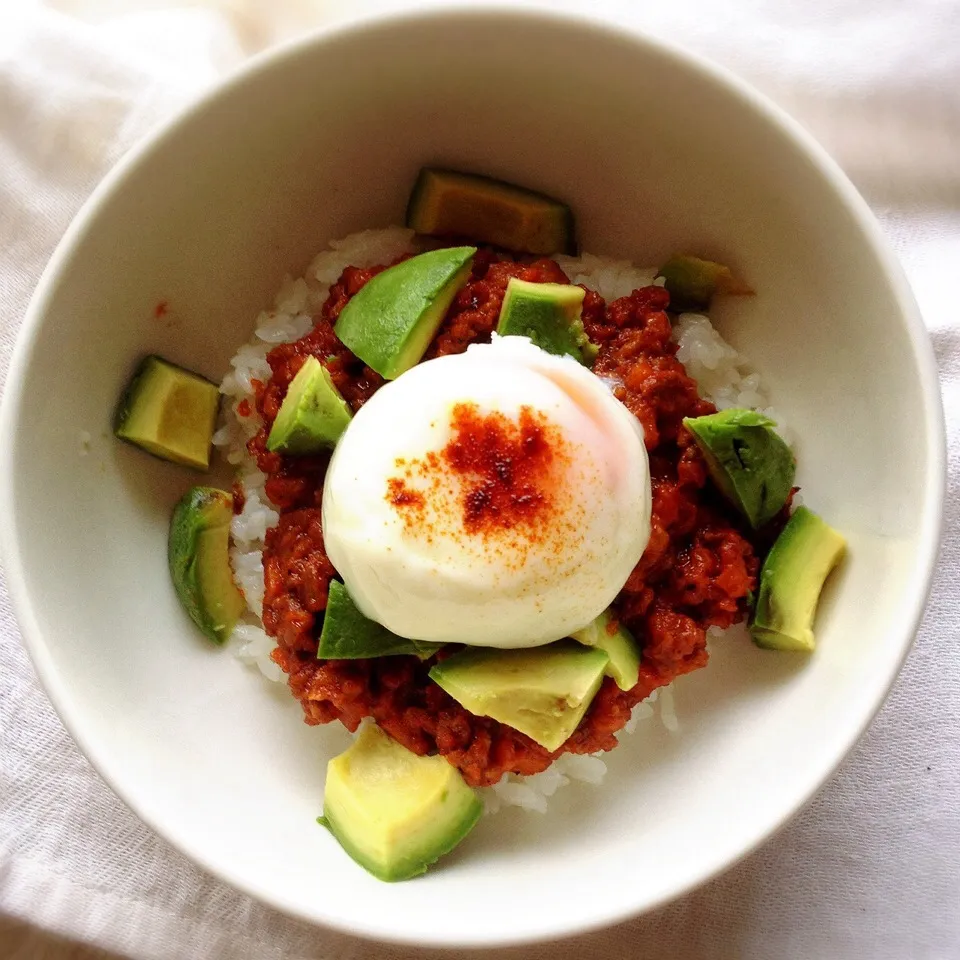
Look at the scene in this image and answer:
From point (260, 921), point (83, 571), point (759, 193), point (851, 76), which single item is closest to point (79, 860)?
→ point (260, 921)

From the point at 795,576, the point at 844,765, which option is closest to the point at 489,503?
the point at 795,576

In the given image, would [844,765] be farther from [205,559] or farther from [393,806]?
[205,559]

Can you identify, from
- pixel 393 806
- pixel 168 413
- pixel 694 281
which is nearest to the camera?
pixel 393 806

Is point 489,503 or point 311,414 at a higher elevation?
point 489,503

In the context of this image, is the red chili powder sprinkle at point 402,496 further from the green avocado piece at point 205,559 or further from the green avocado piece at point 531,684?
the green avocado piece at point 205,559

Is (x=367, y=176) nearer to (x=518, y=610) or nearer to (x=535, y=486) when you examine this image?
(x=535, y=486)

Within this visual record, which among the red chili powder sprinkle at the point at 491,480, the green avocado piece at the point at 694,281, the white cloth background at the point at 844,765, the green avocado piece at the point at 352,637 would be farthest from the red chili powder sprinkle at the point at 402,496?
the white cloth background at the point at 844,765

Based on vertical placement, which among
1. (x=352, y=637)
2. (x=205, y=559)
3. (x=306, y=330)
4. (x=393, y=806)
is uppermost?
(x=306, y=330)
